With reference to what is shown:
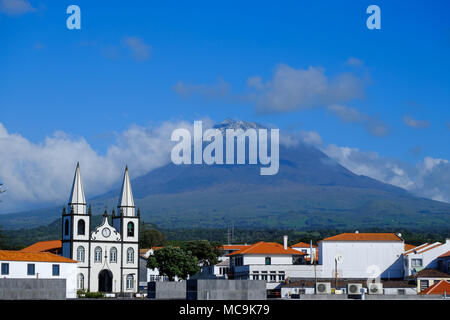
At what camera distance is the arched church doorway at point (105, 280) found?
8772 centimetres

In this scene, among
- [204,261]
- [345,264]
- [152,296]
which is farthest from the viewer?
[204,261]

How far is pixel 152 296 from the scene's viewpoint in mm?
44625

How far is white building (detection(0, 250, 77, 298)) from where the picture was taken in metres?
63.9

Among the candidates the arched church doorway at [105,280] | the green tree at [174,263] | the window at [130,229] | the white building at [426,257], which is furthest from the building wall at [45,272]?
the white building at [426,257]

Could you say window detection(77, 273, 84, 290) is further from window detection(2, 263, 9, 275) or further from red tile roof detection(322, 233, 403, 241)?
red tile roof detection(322, 233, 403, 241)

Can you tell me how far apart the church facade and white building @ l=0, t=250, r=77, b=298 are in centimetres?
1507

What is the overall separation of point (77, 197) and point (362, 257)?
3164 centimetres

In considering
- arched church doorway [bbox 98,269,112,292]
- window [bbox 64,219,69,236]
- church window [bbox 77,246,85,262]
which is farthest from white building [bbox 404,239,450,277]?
window [bbox 64,219,69,236]

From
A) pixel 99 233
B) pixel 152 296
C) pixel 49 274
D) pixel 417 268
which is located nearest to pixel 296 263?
pixel 417 268

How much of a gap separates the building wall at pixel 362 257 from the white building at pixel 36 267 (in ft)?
90.2

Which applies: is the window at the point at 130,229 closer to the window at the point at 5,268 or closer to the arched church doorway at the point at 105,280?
the arched church doorway at the point at 105,280

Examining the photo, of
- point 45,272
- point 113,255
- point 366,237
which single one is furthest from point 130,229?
point 366,237

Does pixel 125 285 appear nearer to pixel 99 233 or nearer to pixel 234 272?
pixel 99 233
